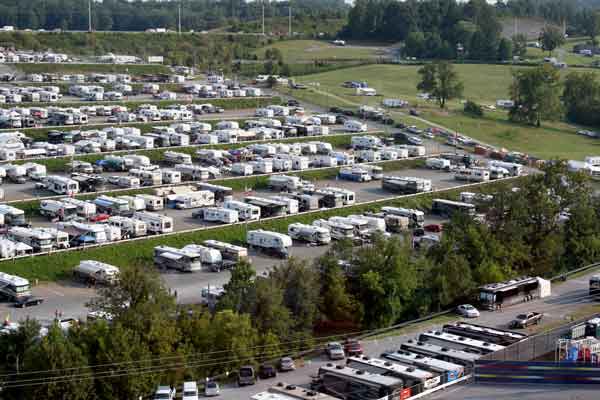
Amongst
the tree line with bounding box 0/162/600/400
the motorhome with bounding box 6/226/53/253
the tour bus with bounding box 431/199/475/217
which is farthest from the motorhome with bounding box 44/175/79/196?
the tour bus with bounding box 431/199/475/217

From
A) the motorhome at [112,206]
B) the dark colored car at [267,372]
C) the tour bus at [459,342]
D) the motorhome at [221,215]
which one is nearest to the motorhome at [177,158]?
the motorhome at [112,206]

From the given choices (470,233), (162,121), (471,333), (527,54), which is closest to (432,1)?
(527,54)

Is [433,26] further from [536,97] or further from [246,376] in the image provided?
[246,376]

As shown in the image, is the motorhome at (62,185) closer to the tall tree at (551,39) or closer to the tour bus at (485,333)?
the tour bus at (485,333)

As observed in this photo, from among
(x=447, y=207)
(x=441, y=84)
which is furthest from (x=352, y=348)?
(x=441, y=84)

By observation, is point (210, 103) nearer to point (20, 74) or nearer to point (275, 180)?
point (20, 74)

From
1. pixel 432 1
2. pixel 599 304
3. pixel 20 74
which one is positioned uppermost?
pixel 432 1
